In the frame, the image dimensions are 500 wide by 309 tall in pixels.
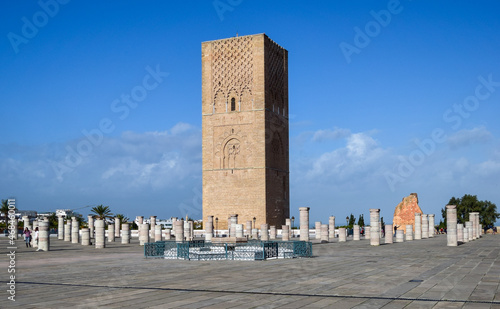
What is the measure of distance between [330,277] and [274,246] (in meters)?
4.57

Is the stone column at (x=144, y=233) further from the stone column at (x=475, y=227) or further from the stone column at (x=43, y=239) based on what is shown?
the stone column at (x=475, y=227)

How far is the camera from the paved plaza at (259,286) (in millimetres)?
6223

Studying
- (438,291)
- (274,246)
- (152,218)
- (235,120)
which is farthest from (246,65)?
(438,291)

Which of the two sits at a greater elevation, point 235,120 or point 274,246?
point 235,120

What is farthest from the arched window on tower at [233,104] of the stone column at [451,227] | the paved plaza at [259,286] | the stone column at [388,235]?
the paved plaza at [259,286]

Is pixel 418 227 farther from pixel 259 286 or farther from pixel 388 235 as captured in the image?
pixel 259 286

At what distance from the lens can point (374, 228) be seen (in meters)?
21.5

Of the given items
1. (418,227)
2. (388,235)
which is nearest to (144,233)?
(388,235)

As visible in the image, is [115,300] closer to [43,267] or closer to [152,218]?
[43,267]

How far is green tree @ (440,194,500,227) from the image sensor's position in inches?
2066

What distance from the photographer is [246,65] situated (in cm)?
A: 4016

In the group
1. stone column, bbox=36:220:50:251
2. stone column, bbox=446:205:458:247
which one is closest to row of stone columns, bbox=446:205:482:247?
stone column, bbox=446:205:458:247

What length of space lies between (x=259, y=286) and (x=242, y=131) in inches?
1278

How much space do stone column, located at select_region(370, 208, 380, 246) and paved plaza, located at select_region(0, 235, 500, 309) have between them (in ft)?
32.6
